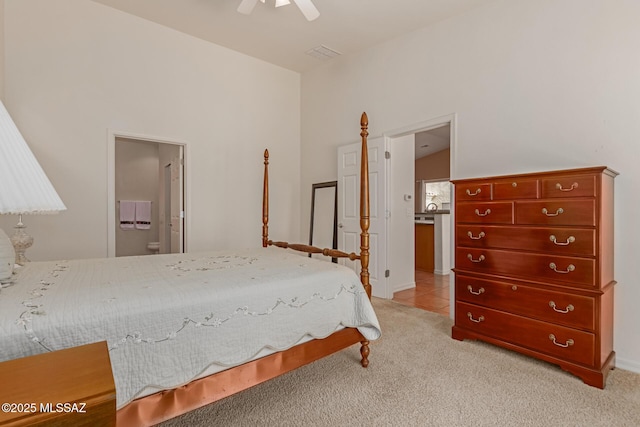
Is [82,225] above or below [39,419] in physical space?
above

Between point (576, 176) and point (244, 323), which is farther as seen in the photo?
point (576, 176)

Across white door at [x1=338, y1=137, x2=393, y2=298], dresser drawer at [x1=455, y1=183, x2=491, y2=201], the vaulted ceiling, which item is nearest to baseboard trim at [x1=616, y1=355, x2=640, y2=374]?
dresser drawer at [x1=455, y1=183, x2=491, y2=201]

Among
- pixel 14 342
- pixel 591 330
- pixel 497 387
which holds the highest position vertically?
pixel 14 342

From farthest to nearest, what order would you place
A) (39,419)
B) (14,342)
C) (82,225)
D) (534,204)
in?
1. (82,225)
2. (534,204)
3. (14,342)
4. (39,419)

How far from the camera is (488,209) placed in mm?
2586

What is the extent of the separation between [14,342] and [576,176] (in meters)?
3.04

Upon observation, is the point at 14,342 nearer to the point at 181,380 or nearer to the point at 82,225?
the point at 181,380

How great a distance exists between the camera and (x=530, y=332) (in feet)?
7.66

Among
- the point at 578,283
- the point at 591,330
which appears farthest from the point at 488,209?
the point at 591,330

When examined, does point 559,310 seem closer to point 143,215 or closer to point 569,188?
point 569,188

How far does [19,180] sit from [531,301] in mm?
2845

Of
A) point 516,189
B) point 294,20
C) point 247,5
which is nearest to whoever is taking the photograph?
point 516,189

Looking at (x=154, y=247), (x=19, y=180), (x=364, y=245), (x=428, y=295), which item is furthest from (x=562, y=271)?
(x=154, y=247)

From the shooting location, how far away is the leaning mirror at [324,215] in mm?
4695
